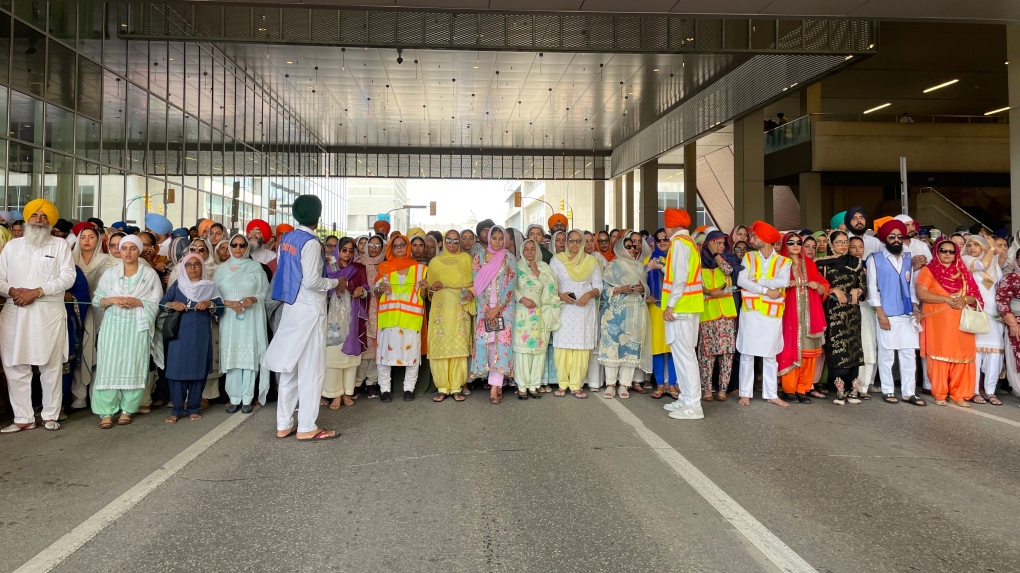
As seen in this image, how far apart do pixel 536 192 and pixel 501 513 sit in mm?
74842

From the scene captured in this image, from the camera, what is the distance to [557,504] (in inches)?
136

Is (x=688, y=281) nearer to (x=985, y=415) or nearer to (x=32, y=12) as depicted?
(x=985, y=415)

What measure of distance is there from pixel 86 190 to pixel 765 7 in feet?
43.3

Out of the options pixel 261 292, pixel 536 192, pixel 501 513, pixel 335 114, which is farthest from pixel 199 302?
pixel 536 192

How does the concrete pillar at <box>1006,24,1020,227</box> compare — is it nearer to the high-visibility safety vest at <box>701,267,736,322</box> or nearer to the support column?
the high-visibility safety vest at <box>701,267,736,322</box>

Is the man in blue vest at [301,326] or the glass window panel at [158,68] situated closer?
the man in blue vest at [301,326]

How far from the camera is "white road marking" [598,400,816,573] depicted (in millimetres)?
2777

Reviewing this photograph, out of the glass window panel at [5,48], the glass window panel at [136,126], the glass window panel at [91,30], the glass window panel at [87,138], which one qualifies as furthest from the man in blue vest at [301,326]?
the glass window panel at [136,126]

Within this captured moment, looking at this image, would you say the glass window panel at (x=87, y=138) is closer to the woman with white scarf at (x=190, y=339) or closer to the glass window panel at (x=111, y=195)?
the glass window panel at (x=111, y=195)

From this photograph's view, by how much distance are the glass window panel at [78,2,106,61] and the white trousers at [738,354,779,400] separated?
13.9 metres

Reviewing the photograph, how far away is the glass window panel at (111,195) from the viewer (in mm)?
13500

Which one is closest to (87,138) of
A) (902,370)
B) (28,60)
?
(28,60)

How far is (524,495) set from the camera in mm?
3592

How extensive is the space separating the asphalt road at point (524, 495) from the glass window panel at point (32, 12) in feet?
30.1
